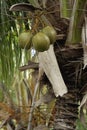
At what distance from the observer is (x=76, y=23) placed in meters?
2.14

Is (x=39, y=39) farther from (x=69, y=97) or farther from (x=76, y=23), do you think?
(x=69, y=97)

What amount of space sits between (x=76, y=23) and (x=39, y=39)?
0.79 m

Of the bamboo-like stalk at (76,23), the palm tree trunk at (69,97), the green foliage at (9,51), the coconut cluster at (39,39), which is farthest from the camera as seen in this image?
the green foliage at (9,51)

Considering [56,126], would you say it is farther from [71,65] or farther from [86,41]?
[86,41]

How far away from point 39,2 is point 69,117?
0.79 meters

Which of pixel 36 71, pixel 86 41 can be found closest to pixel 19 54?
pixel 36 71

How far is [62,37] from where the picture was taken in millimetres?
2279

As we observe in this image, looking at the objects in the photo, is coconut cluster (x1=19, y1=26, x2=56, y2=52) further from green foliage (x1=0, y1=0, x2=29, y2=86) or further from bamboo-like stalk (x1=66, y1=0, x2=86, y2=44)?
green foliage (x1=0, y1=0, x2=29, y2=86)

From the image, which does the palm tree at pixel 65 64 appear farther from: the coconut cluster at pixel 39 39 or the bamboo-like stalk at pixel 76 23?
the coconut cluster at pixel 39 39

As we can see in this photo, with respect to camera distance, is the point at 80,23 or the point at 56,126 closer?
the point at 80,23

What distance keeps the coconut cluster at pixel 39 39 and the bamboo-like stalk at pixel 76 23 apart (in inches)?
22.5

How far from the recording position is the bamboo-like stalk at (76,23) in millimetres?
2022

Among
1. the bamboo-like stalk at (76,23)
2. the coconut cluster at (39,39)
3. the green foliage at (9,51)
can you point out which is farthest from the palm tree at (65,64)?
the green foliage at (9,51)

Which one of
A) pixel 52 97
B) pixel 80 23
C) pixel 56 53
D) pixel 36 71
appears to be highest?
pixel 80 23
